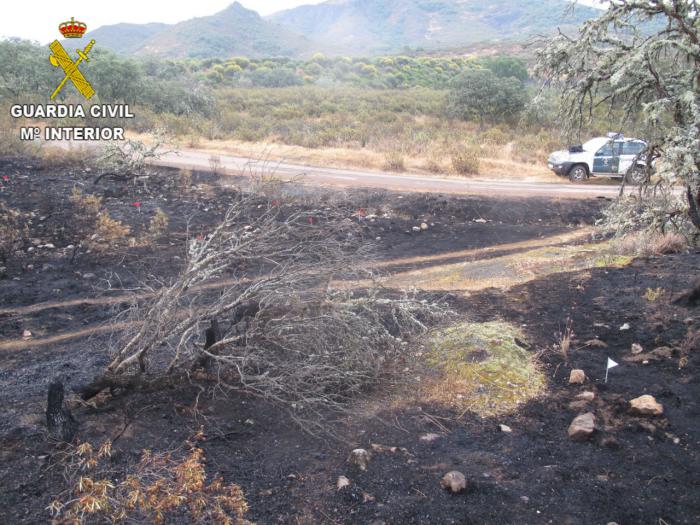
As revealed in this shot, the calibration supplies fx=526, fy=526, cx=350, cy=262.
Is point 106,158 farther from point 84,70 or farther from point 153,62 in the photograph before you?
point 153,62

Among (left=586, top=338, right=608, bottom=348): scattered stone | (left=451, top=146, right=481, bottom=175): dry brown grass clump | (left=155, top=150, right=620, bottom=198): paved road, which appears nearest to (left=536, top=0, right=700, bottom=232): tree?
(left=586, top=338, right=608, bottom=348): scattered stone

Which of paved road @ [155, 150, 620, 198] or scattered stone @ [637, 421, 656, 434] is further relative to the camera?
paved road @ [155, 150, 620, 198]

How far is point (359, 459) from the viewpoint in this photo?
411 cm

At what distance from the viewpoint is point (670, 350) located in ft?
18.5

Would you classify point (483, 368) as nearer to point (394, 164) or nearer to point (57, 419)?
point (57, 419)

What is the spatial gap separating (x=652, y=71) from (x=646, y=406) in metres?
3.66

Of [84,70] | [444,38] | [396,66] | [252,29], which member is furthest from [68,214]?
[444,38]

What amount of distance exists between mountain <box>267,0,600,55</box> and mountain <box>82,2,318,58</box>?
11.8 metres

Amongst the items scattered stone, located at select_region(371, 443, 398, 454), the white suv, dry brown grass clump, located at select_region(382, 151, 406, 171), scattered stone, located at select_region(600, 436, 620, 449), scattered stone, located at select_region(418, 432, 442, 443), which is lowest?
scattered stone, located at select_region(371, 443, 398, 454)

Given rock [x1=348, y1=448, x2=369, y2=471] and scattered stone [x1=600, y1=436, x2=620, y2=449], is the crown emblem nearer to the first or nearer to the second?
rock [x1=348, y1=448, x2=369, y2=471]

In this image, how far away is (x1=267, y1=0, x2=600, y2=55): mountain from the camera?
9994cm

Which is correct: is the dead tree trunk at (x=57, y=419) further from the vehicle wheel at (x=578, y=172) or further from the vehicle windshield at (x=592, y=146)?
the vehicle windshield at (x=592, y=146)

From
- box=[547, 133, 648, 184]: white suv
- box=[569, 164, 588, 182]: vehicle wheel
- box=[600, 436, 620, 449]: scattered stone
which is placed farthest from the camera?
box=[569, 164, 588, 182]: vehicle wheel

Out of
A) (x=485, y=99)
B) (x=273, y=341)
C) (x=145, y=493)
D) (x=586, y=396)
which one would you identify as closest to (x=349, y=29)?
(x=485, y=99)
